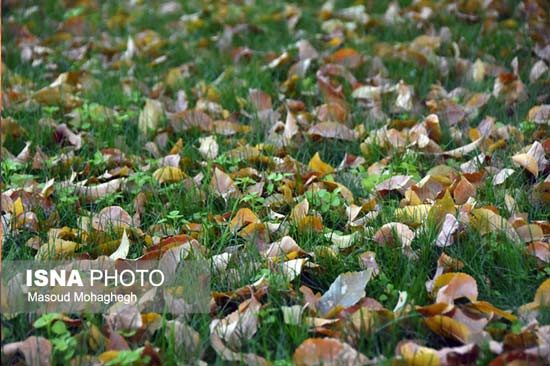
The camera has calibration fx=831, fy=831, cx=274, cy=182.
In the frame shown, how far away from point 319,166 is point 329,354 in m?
1.18

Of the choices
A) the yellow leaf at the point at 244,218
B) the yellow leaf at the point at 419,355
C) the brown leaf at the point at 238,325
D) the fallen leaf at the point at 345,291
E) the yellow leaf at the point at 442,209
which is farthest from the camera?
the yellow leaf at the point at 244,218

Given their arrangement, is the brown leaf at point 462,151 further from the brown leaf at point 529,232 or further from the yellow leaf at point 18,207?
the yellow leaf at point 18,207

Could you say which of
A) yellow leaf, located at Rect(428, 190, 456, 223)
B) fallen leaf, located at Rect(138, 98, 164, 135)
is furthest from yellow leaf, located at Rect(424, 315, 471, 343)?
fallen leaf, located at Rect(138, 98, 164, 135)

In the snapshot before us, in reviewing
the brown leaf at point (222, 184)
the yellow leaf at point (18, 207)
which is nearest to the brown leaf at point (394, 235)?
the brown leaf at point (222, 184)

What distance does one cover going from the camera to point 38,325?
6.44ft

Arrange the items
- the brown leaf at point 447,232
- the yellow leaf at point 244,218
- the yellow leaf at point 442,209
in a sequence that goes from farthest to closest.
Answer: the yellow leaf at point 244,218
the yellow leaf at point 442,209
the brown leaf at point 447,232

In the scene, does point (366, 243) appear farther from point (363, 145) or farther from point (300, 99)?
point (300, 99)

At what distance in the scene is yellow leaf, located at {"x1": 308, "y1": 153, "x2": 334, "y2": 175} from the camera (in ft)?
9.64

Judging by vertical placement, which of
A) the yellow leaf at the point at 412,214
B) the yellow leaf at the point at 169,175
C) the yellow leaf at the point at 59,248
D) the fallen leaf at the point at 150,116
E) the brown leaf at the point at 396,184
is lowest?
the fallen leaf at the point at 150,116

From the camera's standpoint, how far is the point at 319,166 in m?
2.95

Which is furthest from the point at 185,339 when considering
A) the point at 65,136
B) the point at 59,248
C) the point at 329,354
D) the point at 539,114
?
the point at 539,114

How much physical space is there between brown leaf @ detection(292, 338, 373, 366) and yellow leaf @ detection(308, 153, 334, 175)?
1.14m

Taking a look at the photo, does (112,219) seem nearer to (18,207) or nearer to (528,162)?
(18,207)

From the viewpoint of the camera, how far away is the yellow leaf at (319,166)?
2.94 metres
